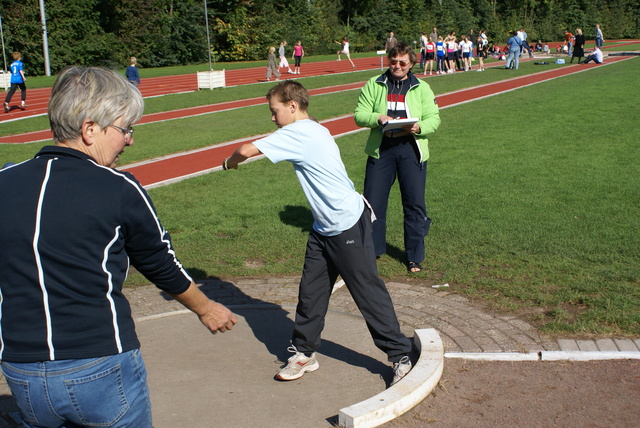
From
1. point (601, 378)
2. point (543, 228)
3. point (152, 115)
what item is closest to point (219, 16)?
point (152, 115)

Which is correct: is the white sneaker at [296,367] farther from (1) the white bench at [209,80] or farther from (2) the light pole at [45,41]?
(2) the light pole at [45,41]

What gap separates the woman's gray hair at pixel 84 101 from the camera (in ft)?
7.89

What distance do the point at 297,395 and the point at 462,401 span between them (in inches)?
40.6

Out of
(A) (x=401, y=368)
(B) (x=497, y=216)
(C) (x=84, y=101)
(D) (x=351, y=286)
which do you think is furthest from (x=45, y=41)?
(C) (x=84, y=101)

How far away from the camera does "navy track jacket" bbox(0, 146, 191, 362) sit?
228cm

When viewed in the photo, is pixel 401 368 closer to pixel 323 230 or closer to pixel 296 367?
pixel 296 367

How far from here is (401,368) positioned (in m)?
4.52

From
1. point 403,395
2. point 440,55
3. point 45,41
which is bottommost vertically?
point 403,395

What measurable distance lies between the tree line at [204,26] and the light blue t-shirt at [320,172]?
34945 millimetres

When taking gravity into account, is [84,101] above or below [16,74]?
below

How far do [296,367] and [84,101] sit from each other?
9.08ft

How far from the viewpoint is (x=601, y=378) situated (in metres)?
4.55

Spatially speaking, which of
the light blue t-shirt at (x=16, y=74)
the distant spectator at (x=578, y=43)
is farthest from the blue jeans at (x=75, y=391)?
the distant spectator at (x=578, y=43)

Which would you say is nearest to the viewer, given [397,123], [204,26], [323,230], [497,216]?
[323,230]
